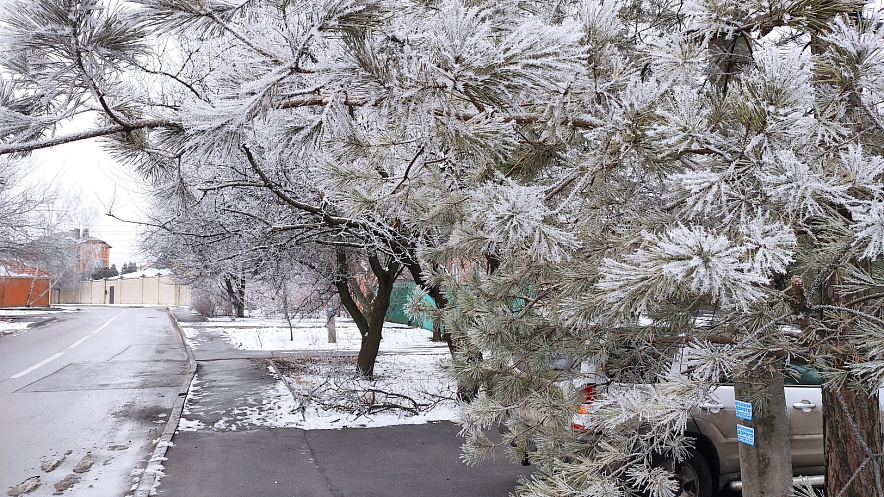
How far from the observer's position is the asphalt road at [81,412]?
232 inches

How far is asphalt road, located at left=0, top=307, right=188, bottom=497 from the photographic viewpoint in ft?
19.4

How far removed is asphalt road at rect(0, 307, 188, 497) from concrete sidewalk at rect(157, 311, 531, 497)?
0.53 metres

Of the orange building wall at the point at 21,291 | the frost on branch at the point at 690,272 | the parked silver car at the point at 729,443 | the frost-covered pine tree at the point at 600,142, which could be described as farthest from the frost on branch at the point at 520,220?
the orange building wall at the point at 21,291

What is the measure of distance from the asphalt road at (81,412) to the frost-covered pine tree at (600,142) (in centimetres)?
448

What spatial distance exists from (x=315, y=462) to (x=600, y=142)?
5438mm

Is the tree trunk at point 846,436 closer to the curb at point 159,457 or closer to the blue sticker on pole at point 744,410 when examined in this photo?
the blue sticker on pole at point 744,410

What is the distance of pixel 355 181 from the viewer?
2.68 m

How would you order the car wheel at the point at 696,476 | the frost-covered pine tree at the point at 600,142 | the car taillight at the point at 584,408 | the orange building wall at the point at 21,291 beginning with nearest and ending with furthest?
the frost-covered pine tree at the point at 600,142 → the car taillight at the point at 584,408 → the car wheel at the point at 696,476 → the orange building wall at the point at 21,291

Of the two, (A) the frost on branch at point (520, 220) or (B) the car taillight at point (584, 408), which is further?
(B) the car taillight at point (584, 408)

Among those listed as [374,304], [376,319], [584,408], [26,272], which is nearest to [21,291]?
[26,272]

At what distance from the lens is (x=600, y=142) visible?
6.52ft

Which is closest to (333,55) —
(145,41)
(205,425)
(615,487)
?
(145,41)

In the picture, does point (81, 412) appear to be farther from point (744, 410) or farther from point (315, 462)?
point (744, 410)

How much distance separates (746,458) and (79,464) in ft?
20.4
